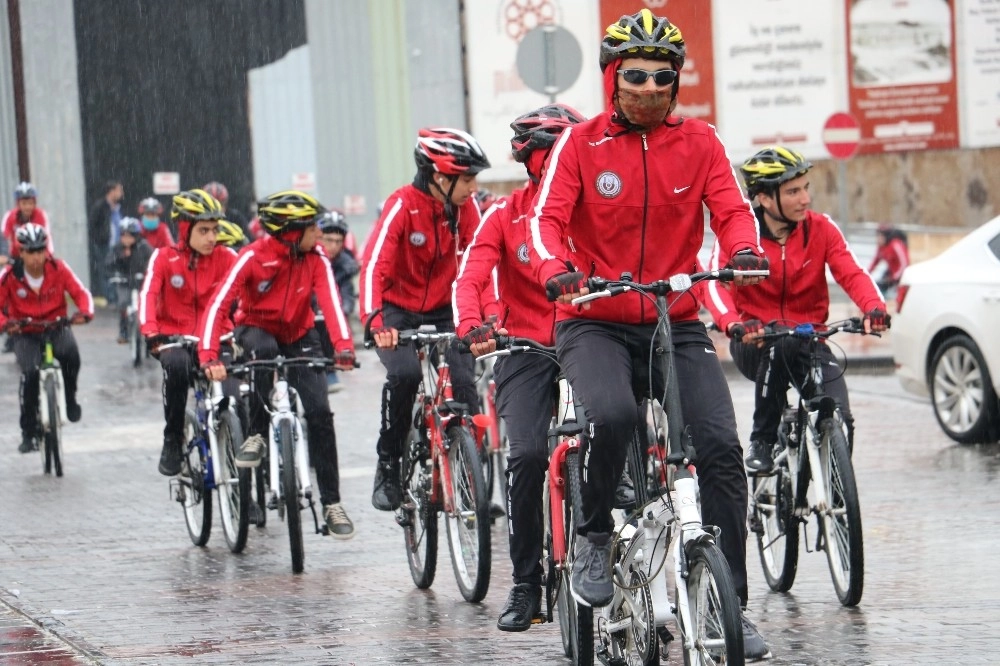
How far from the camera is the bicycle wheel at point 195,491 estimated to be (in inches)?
413

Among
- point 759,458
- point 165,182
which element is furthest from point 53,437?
point 165,182

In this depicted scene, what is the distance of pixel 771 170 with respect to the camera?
8.34 m

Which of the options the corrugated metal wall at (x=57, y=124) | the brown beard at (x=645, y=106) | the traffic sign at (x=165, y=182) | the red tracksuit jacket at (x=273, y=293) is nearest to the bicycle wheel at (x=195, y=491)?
the red tracksuit jacket at (x=273, y=293)

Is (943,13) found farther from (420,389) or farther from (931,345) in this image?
(420,389)

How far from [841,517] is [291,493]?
275 centimetres

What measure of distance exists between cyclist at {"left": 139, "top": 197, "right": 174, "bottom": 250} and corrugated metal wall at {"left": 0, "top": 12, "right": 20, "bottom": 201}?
306 inches

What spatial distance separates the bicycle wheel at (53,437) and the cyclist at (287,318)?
12.7 ft

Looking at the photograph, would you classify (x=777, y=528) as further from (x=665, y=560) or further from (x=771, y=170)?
(x=665, y=560)

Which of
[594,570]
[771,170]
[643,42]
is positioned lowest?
[594,570]

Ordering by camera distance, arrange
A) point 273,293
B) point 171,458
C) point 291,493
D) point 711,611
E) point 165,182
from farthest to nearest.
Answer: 1. point 165,182
2. point 171,458
3. point 273,293
4. point 291,493
5. point 711,611

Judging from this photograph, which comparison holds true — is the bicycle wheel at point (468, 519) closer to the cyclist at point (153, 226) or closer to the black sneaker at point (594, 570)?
the black sneaker at point (594, 570)

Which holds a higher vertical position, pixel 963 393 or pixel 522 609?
pixel 522 609

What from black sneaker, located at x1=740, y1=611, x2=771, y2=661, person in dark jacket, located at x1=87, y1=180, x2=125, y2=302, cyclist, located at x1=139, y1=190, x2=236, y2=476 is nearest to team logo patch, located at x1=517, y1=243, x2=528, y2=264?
black sneaker, located at x1=740, y1=611, x2=771, y2=661

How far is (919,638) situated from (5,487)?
7.93 metres
